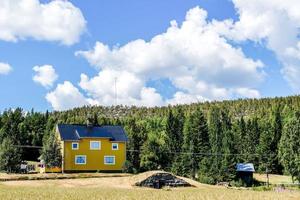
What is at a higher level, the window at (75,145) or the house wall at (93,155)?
the window at (75,145)

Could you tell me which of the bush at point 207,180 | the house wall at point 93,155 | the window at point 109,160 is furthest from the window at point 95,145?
the bush at point 207,180

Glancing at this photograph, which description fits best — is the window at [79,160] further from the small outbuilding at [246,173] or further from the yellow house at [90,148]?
the small outbuilding at [246,173]

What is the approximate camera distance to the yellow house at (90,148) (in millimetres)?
72875

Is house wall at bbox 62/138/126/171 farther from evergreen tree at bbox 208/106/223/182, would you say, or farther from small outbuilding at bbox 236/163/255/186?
small outbuilding at bbox 236/163/255/186

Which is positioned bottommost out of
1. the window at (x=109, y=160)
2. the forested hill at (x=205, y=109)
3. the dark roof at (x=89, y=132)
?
the window at (x=109, y=160)

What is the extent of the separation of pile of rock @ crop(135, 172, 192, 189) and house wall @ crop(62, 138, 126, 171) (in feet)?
54.6

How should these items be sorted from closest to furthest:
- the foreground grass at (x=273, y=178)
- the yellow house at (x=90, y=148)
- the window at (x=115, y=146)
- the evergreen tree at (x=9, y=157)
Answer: the evergreen tree at (x=9, y=157)
the yellow house at (x=90, y=148)
the window at (x=115, y=146)
the foreground grass at (x=273, y=178)

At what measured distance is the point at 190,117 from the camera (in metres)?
92.4

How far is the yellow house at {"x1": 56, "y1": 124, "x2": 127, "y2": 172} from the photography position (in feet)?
239

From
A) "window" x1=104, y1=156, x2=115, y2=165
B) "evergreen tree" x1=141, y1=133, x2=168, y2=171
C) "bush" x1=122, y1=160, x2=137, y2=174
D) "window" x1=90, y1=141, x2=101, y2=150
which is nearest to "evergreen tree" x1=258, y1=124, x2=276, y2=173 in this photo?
"evergreen tree" x1=141, y1=133, x2=168, y2=171

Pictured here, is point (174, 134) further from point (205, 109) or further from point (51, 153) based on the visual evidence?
point (205, 109)

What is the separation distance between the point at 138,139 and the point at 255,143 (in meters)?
23.6

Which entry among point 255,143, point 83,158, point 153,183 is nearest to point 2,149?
point 83,158

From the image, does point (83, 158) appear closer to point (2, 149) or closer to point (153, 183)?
point (2, 149)
